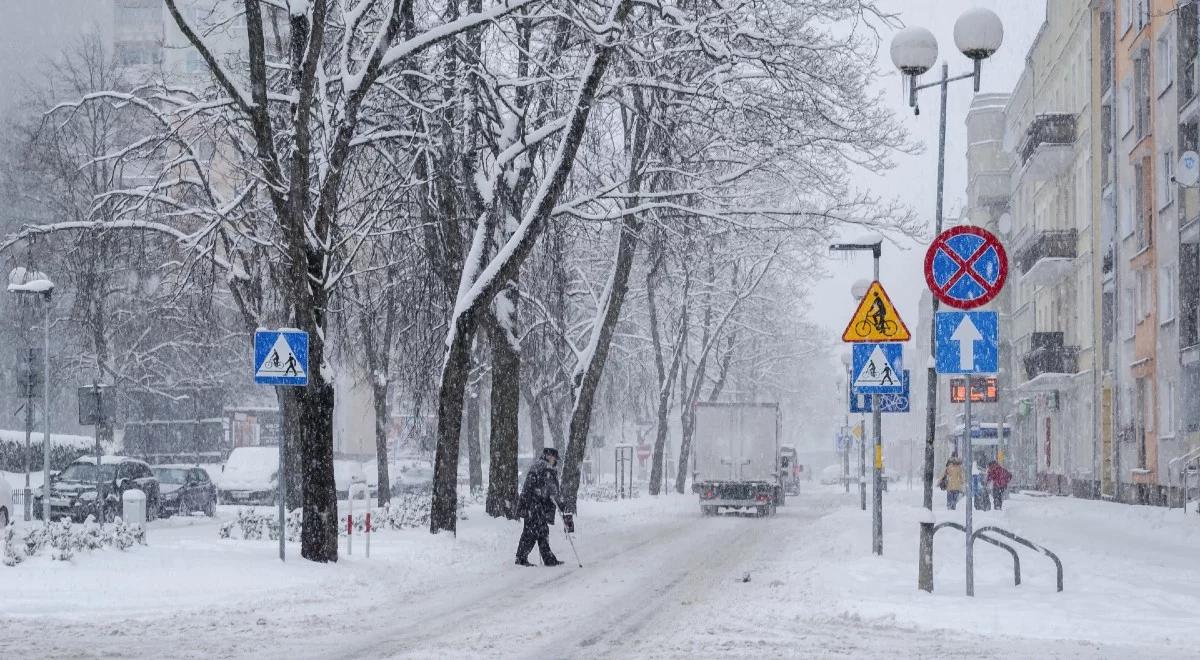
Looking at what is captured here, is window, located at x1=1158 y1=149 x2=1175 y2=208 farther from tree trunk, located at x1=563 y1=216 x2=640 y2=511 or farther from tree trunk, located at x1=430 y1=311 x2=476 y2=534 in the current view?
tree trunk, located at x1=430 y1=311 x2=476 y2=534

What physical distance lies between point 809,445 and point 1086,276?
12290 centimetres

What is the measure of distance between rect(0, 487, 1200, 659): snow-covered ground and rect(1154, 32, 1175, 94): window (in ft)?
59.9

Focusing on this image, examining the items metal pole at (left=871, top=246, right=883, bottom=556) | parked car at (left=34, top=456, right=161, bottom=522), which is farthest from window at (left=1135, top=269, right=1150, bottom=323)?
parked car at (left=34, top=456, right=161, bottom=522)

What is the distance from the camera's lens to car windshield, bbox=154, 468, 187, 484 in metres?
40.3

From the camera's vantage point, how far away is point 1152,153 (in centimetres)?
4109

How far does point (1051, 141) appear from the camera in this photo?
2109 inches

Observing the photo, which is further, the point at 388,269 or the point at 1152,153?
the point at 1152,153

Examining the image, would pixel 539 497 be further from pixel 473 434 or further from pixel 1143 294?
pixel 1143 294

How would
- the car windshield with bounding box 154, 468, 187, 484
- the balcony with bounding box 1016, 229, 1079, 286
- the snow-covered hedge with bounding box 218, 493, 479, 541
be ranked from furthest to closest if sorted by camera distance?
the balcony with bounding box 1016, 229, 1079, 286 < the car windshield with bounding box 154, 468, 187, 484 < the snow-covered hedge with bounding box 218, 493, 479, 541

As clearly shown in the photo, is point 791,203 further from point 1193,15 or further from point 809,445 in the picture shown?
point 809,445

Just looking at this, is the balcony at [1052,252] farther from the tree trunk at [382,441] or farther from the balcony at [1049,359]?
the tree trunk at [382,441]

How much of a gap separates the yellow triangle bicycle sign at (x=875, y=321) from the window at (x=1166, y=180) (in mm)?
22990

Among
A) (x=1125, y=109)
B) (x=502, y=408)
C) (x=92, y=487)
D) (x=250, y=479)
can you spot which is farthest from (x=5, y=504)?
(x=1125, y=109)

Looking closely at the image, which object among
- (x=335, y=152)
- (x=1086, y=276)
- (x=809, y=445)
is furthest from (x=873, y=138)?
(x=809, y=445)
